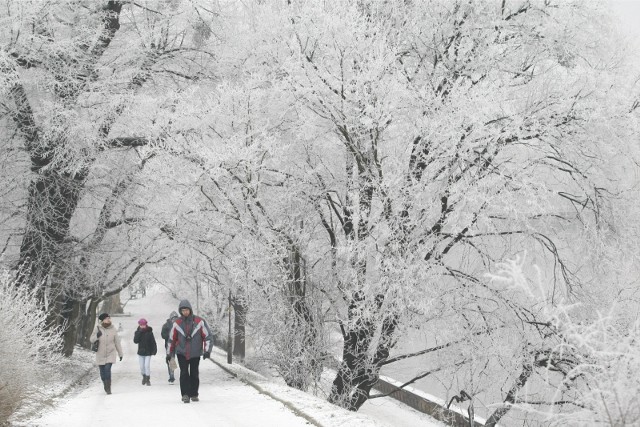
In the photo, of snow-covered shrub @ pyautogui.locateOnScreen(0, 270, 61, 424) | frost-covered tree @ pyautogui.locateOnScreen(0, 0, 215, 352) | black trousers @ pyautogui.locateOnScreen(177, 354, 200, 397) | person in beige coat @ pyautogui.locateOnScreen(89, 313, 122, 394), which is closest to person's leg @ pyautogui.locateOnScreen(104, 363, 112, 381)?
person in beige coat @ pyautogui.locateOnScreen(89, 313, 122, 394)

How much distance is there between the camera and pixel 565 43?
1306cm

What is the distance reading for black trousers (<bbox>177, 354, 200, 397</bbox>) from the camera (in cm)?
1039

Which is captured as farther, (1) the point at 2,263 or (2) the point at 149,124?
(1) the point at 2,263

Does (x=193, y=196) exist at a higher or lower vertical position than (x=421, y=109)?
lower

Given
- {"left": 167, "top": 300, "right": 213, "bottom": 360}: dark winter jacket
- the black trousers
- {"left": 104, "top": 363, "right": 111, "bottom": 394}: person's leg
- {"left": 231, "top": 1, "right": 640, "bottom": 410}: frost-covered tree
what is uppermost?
{"left": 231, "top": 1, "right": 640, "bottom": 410}: frost-covered tree

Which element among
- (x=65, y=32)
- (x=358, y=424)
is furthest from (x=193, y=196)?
(x=358, y=424)

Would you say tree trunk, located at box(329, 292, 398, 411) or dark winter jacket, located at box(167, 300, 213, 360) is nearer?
dark winter jacket, located at box(167, 300, 213, 360)

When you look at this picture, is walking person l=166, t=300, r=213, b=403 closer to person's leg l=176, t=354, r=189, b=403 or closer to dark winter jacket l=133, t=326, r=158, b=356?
person's leg l=176, t=354, r=189, b=403

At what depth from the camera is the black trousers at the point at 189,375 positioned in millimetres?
10389

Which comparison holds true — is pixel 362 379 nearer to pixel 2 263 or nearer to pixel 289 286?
pixel 289 286

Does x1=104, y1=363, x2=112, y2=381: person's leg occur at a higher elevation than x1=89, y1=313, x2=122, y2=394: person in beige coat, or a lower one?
lower

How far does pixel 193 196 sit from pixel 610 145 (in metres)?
7.68

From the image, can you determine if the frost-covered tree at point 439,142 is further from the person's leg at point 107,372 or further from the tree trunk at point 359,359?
the person's leg at point 107,372

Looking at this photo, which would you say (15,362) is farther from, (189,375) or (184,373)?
(189,375)
